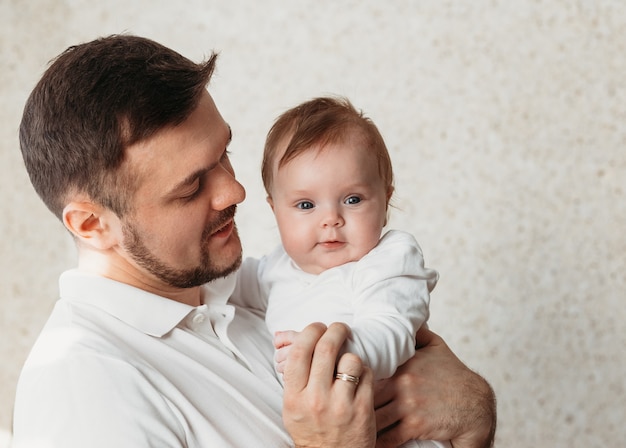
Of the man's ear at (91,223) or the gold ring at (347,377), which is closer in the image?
the gold ring at (347,377)

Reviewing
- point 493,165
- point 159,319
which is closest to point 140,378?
point 159,319

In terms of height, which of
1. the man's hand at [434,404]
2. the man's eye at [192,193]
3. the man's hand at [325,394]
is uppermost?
the man's eye at [192,193]

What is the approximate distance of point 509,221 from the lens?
2932mm

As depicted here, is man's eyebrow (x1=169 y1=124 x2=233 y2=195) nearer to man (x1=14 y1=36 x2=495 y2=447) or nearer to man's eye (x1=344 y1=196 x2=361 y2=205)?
man (x1=14 y1=36 x2=495 y2=447)

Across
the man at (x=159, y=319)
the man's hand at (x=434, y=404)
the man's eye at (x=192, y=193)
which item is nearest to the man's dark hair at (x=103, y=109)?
the man at (x=159, y=319)

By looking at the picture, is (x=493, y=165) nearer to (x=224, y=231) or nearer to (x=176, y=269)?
(x=224, y=231)

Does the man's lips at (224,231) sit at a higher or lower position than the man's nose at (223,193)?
lower

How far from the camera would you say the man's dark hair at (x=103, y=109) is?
1.50 meters

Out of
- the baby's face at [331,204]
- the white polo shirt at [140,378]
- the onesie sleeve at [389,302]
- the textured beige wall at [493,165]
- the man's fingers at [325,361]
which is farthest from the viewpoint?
the textured beige wall at [493,165]

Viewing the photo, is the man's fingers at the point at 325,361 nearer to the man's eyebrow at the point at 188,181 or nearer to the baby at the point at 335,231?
the baby at the point at 335,231

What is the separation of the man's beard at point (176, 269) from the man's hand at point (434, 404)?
1.39 ft

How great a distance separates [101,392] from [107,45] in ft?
2.24

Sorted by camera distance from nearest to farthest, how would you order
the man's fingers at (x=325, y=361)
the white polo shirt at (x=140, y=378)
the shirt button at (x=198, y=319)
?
1. the white polo shirt at (x=140, y=378)
2. the man's fingers at (x=325, y=361)
3. the shirt button at (x=198, y=319)

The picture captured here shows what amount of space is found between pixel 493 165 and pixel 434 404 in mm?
1471
